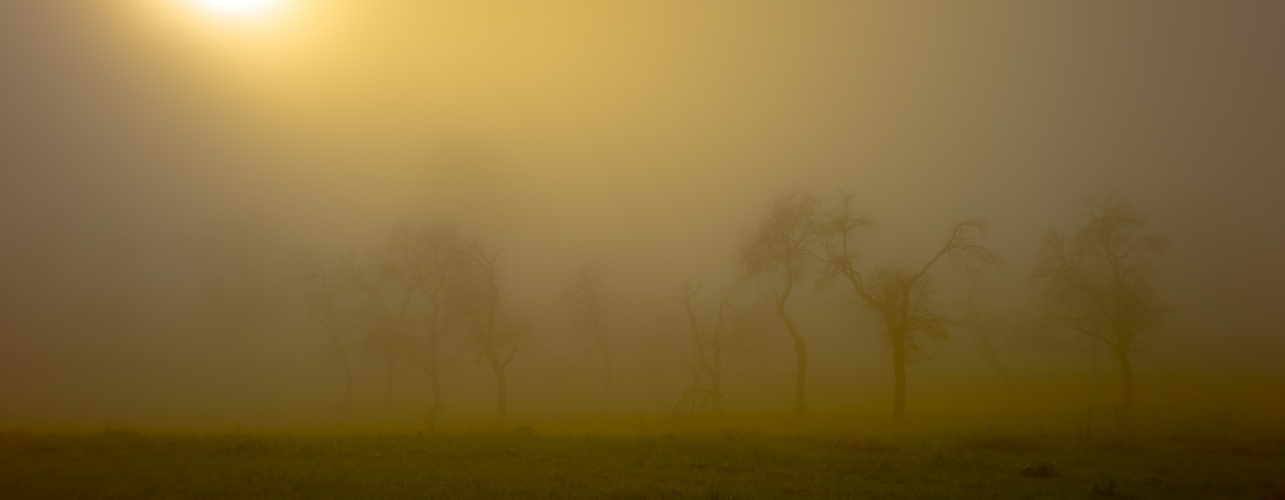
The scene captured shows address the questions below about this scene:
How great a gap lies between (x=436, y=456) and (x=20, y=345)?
7364 centimetres

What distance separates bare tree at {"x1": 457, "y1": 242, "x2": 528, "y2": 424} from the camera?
117 feet

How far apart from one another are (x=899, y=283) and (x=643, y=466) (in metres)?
21.5

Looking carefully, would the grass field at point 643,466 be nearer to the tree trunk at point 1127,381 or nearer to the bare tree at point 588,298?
the tree trunk at point 1127,381

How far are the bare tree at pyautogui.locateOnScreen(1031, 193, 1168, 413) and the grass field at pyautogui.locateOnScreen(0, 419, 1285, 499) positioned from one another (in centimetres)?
1598

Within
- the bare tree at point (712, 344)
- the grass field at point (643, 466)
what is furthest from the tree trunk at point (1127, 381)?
the bare tree at point (712, 344)

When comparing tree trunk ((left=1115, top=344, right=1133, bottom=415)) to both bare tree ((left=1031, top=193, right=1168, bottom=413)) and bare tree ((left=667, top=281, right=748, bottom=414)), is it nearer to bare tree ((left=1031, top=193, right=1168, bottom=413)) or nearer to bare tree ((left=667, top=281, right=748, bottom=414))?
bare tree ((left=1031, top=193, right=1168, bottom=413))

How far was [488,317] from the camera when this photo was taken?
3669 centimetres

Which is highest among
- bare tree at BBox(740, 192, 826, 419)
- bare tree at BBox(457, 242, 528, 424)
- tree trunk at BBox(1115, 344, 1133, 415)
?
bare tree at BBox(740, 192, 826, 419)

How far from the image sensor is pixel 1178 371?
44531 millimetres

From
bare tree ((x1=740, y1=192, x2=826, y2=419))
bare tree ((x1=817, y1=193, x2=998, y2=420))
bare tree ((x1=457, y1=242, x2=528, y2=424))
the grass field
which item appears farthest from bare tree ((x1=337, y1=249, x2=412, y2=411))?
bare tree ((x1=817, y1=193, x2=998, y2=420))

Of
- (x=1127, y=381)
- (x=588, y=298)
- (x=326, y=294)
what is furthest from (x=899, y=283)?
(x=326, y=294)

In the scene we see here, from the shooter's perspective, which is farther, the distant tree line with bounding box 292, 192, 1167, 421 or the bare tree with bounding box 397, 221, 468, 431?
the bare tree with bounding box 397, 221, 468, 431

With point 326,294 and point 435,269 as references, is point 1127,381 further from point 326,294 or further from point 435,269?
point 326,294

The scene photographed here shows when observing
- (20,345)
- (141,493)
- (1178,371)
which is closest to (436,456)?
(141,493)
